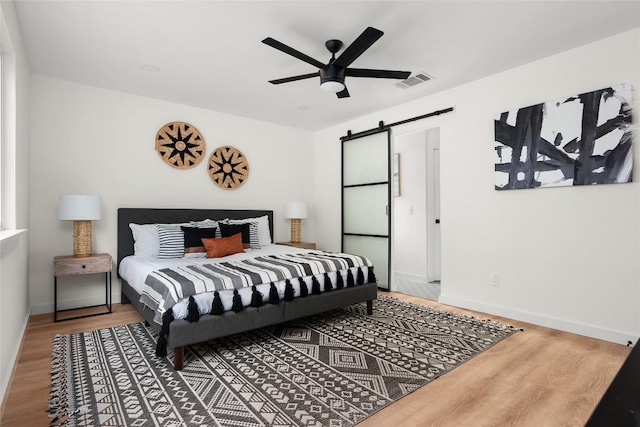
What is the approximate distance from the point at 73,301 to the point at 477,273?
4529 millimetres

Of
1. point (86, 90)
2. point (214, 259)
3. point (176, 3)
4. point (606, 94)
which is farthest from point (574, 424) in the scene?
point (86, 90)

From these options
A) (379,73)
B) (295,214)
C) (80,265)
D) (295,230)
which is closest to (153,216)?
(80,265)

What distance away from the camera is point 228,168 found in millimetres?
4953

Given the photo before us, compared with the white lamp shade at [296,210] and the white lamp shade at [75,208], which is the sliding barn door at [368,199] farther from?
the white lamp shade at [75,208]

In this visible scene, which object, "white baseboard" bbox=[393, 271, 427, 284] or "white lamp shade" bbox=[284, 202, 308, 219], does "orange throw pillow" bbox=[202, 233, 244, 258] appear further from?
"white baseboard" bbox=[393, 271, 427, 284]

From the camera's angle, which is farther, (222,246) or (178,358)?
(222,246)

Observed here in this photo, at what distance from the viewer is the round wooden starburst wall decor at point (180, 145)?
437cm

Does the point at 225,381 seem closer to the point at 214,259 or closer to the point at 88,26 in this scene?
the point at 214,259

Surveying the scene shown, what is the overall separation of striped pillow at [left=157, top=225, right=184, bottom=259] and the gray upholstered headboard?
42 cm

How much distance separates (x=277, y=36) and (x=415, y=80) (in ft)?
5.57

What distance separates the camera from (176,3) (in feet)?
7.77

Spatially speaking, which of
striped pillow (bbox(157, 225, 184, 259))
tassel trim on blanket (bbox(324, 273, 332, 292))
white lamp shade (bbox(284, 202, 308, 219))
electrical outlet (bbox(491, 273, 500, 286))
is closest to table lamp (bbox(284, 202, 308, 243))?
white lamp shade (bbox(284, 202, 308, 219))

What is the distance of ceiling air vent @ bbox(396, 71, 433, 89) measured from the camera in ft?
11.8

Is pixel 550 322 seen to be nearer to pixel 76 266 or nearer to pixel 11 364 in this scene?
pixel 11 364
